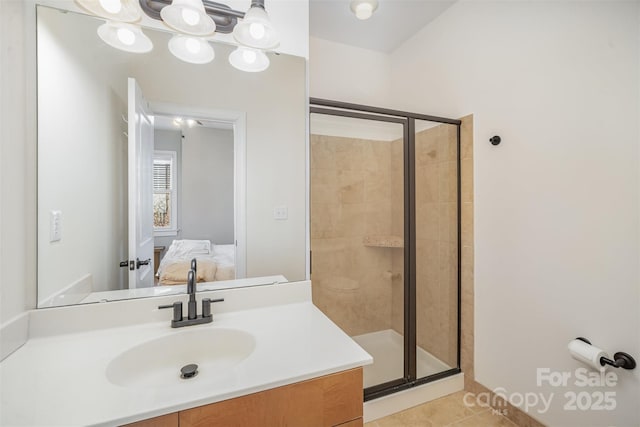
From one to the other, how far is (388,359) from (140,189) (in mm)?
1861

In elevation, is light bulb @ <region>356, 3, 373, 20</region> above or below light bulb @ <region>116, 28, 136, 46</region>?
above

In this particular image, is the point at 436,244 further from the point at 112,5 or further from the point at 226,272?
the point at 112,5

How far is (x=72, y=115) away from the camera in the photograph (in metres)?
1.02

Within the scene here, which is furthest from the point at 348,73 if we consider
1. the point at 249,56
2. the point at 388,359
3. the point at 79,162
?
the point at 388,359

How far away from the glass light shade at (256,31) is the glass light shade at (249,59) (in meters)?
0.06

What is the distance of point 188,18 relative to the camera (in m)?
1.05

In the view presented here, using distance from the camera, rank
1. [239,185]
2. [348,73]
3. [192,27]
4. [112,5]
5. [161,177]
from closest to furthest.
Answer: [112,5]
[192,27]
[161,177]
[239,185]
[348,73]

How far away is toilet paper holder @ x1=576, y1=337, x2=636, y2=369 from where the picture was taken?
107 cm

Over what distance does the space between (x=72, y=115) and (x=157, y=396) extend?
106 centimetres

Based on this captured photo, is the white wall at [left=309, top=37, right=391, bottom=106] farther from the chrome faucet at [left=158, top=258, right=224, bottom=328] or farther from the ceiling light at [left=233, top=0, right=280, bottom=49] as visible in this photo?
the chrome faucet at [left=158, top=258, right=224, bottom=328]

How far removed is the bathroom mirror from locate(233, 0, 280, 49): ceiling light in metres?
0.13

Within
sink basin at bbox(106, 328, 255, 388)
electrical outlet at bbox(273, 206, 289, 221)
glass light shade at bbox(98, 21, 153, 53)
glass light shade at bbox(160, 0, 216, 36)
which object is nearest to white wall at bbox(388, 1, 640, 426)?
electrical outlet at bbox(273, 206, 289, 221)

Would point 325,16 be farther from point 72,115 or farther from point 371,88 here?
point 72,115

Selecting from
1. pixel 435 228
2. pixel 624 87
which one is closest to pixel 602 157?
pixel 624 87
